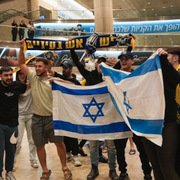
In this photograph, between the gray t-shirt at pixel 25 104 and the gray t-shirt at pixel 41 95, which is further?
the gray t-shirt at pixel 25 104

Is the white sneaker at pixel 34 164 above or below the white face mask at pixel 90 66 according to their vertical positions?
below

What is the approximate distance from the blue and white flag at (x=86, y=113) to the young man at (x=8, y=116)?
25.6 inches

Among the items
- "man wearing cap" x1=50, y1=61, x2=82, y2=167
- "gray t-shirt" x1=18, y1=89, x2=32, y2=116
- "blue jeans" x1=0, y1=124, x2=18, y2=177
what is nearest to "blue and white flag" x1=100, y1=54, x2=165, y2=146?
"man wearing cap" x1=50, y1=61, x2=82, y2=167

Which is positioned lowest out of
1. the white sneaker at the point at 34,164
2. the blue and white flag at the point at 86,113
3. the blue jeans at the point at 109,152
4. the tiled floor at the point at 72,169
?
the tiled floor at the point at 72,169

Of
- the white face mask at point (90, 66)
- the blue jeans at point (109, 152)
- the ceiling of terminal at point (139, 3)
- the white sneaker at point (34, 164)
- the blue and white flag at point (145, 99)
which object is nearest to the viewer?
the blue and white flag at point (145, 99)

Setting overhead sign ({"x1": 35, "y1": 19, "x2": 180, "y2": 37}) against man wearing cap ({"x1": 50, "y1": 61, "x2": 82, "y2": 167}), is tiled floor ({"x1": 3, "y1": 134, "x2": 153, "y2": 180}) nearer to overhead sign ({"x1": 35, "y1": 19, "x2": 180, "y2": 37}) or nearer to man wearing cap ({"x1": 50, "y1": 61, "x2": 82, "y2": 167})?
man wearing cap ({"x1": 50, "y1": 61, "x2": 82, "y2": 167})

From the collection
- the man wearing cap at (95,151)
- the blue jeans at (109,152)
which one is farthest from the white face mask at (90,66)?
the blue jeans at (109,152)

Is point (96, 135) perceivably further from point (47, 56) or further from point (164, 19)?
point (164, 19)

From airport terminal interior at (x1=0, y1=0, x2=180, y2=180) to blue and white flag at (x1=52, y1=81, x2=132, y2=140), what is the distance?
82cm

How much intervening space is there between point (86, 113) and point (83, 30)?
15557mm

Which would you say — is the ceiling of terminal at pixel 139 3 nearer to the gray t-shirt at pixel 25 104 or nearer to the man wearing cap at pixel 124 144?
the gray t-shirt at pixel 25 104

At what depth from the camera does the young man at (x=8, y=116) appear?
11.3 feet

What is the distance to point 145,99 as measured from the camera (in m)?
2.35

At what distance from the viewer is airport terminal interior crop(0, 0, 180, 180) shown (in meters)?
4.22
